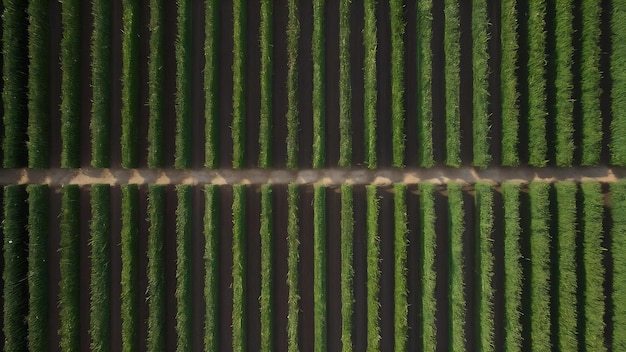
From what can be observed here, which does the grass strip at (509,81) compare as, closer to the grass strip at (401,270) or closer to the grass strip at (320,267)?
the grass strip at (401,270)

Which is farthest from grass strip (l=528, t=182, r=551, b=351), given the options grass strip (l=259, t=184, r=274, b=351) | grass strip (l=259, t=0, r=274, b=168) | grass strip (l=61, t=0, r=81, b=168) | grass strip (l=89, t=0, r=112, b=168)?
grass strip (l=61, t=0, r=81, b=168)

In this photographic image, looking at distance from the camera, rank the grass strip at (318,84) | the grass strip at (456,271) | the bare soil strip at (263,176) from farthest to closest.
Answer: the bare soil strip at (263,176)
the grass strip at (318,84)
the grass strip at (456,271)

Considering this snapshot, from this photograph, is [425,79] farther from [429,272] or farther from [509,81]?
[429,272]

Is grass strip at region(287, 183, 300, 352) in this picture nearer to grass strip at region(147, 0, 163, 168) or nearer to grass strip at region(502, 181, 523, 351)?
grass strip at region(147, 0, 163, 168)

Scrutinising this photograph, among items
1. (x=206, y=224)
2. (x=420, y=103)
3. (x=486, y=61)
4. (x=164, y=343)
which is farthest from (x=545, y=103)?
(x=164, y=343)

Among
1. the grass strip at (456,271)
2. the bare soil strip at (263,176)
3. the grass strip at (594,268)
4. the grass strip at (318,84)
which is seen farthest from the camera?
the bare soil strip at (263,176)

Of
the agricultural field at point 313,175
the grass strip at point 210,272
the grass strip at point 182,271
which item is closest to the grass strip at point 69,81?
the agricultural field at point 313,175

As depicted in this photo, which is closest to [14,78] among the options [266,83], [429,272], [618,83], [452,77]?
[266,83]
